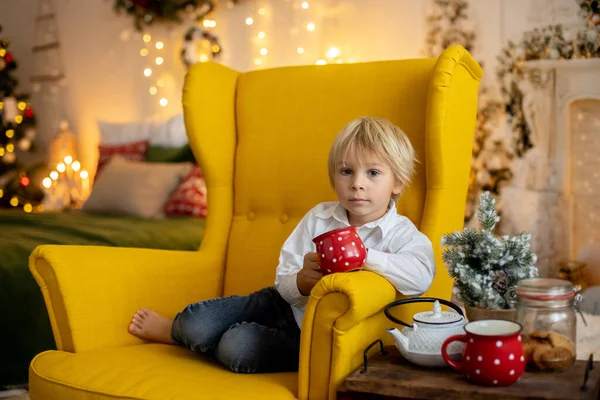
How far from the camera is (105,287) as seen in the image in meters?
1.96

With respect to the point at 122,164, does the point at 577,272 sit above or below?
below

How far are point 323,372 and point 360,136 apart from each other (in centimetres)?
59

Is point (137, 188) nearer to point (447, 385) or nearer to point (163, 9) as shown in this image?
point (163, 9)

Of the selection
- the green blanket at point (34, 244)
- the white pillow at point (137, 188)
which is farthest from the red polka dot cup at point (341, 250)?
the white pillow at point (137, 188)

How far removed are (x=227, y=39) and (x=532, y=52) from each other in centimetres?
199

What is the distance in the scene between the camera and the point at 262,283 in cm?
219

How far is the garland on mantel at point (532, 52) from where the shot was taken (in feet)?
13.0

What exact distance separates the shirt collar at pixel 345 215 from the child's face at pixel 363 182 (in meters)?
0.03

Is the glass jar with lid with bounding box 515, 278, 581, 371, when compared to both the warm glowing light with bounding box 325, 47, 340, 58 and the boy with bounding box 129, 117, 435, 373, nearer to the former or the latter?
the boy with bounding box 129, 117, 435, 373

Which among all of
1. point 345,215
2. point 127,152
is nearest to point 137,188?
point 127,152

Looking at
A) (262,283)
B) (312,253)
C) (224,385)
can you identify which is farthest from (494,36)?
(224,385)

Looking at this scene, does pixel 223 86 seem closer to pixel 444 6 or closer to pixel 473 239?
pixel 473 239

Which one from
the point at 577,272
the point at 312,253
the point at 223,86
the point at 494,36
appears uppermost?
the point at 494,36

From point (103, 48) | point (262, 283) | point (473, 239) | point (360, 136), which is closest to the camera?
point (473, 239)
